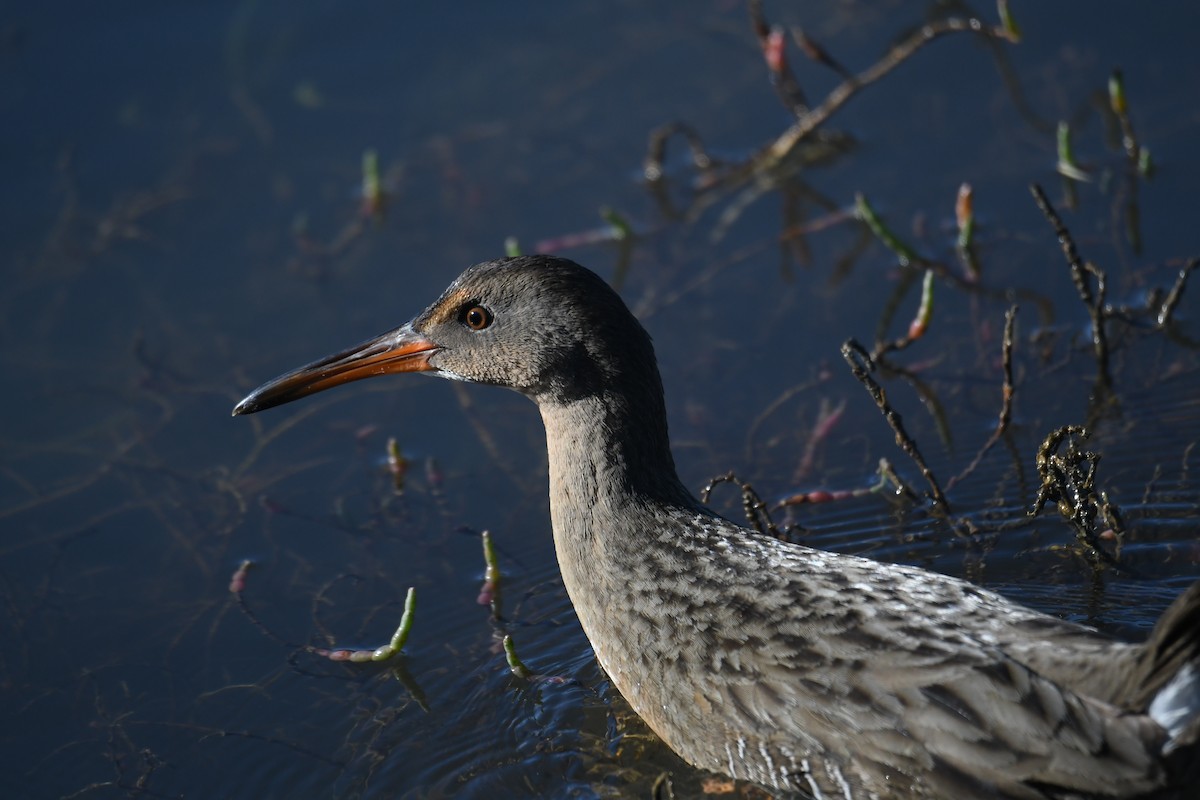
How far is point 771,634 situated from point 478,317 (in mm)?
1528

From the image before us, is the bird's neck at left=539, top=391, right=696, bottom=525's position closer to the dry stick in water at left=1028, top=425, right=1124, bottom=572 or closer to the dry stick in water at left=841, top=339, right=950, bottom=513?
the dry stick in water at left=841, top=339, right=950, bottom=513

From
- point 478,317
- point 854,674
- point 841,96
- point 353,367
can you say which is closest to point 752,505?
point 478,317

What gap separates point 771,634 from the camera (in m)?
4.19

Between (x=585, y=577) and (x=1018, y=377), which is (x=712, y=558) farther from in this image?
(x=1018, y=377)

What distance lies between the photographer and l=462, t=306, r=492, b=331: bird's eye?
16.4 ft

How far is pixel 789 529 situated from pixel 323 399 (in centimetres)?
254

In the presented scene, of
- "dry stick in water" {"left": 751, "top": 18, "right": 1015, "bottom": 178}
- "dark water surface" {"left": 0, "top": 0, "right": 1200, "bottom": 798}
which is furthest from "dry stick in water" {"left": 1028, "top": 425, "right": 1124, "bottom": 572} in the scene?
"dry stick in water" {"left": 751, "top": 18, "right": 1015, "bottom": 178}

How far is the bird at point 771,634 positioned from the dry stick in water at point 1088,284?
1.65 metres

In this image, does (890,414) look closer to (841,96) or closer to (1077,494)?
(1077,494)

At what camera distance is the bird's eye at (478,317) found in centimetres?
499

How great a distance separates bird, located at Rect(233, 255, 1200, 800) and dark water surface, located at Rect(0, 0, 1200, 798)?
53 centimetres

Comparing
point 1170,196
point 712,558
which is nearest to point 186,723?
point 712,558

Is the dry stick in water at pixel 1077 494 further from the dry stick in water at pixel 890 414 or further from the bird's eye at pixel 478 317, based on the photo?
the bird's eye at pixel 478 317

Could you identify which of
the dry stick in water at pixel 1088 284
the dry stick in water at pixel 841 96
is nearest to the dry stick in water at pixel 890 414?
the dry stick in water at pixel 1088 284
